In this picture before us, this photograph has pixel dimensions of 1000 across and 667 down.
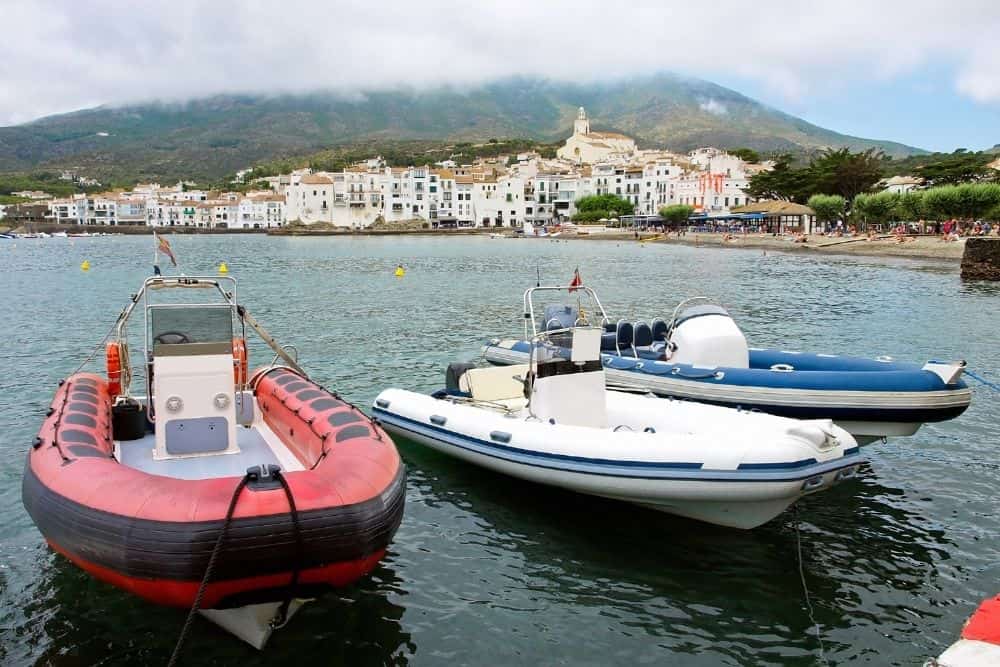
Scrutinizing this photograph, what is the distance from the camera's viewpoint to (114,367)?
412 inches

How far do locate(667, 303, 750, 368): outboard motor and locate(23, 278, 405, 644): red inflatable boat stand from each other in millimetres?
6860

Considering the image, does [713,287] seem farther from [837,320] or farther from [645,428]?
[645,428]

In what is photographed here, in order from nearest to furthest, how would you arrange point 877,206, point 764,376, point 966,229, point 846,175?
1. point 764,376
2. point 966,229
3. point 877,206
4. point 846,175

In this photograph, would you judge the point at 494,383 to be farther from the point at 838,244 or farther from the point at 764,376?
the point at 838,244

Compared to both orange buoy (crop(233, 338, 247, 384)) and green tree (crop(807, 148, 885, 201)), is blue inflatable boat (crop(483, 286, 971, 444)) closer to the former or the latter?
orange buoy (crop(233, 338, 247, 384))

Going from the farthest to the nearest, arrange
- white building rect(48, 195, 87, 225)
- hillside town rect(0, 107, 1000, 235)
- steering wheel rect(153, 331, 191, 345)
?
1. white building rect(48, 195, 87, 225)
2. hillside town rect(0, 107, 1000, 235)
3. steering wheel rect(153, 331, 191, 345)

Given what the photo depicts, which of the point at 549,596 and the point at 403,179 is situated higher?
the point at 403,179

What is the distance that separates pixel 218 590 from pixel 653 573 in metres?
4.52

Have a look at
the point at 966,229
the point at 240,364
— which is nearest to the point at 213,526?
the point at 240,364

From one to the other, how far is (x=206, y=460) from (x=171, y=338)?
1.43m

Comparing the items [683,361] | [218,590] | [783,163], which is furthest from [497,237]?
[218,590]

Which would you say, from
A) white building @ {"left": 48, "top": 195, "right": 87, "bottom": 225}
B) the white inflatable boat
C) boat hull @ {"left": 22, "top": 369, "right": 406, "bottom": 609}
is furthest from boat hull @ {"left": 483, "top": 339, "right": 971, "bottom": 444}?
white building @ {"left": 48, "top": 195, "right": 87, "bottom": 225}

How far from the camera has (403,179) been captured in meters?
149

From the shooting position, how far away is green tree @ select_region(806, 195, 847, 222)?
82.0m
